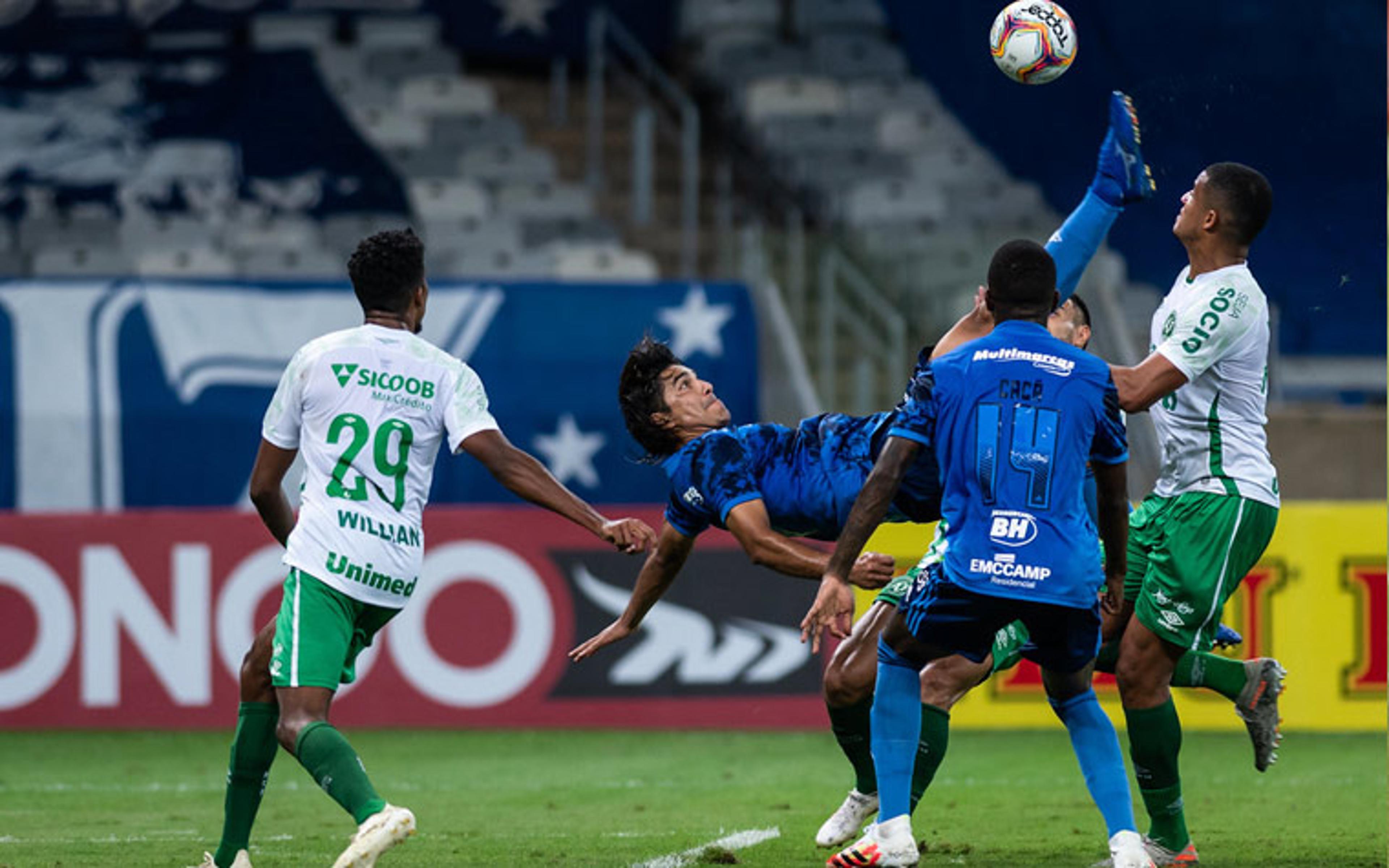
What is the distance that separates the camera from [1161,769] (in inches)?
274

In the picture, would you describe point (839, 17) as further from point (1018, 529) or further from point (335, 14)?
point (1018, 529)

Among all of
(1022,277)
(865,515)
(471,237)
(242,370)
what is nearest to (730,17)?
(471,237)

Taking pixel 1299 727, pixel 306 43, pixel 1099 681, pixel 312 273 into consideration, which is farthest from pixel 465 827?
pixel 306 43

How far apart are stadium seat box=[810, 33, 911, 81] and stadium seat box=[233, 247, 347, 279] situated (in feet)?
18.2

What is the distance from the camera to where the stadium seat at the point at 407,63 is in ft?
61.4

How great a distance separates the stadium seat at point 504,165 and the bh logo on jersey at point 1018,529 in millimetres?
12472

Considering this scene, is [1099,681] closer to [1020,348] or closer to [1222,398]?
[1222,398]

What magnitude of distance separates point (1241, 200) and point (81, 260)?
38.1 ft

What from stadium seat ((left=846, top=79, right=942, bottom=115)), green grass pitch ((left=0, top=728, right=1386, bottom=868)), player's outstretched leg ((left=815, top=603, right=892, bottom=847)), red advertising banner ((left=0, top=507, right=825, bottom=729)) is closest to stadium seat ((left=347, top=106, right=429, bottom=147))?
stadium seat ((left=846, top=79, right=942, bottom=115))

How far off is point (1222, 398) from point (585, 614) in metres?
5.64

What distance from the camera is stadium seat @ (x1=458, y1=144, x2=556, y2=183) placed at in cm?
1798

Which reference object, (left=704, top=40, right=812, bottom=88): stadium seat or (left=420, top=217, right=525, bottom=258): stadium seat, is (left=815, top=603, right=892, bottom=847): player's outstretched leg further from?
(left=704, top=40, right=812, bottom=88): stadium seat

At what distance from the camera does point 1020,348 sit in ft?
19.7

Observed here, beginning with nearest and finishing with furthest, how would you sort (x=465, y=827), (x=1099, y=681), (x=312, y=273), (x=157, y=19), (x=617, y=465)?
1. (x=465, y=827)
2. (x=1099, y=681)
3. (x=617, y=465)
4. (x=312, y=273)
5. (x=157, y=19)
